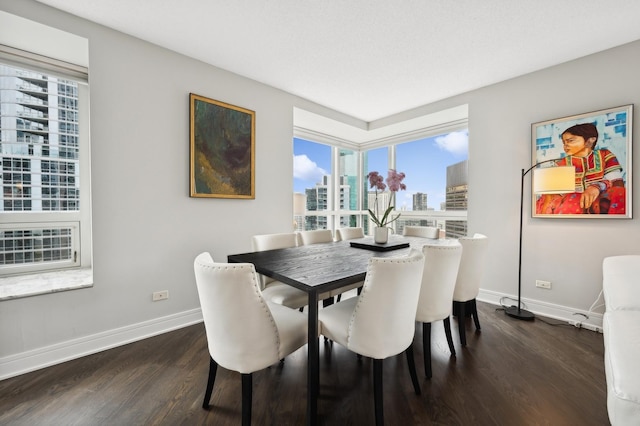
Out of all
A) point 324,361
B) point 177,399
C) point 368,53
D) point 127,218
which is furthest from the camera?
point 368,53

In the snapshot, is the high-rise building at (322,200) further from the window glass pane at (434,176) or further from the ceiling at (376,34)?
the ceiling at (376,34)

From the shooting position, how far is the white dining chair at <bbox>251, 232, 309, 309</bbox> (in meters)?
2.00

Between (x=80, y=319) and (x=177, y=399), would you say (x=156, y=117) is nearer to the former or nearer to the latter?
(x=80, y=319)

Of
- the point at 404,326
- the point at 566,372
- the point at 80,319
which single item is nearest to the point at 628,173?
the point at 566,372

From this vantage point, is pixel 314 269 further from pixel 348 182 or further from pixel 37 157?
pixel 348 182

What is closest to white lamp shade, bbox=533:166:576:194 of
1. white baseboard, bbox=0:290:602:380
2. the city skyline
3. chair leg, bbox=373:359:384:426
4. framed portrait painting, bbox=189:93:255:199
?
white baseboard, bbox=0:290:602:380

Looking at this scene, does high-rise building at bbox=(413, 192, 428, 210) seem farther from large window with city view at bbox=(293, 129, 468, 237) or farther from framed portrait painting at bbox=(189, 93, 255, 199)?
framed portrait painting at bbox=(189, 93, 255, 199)

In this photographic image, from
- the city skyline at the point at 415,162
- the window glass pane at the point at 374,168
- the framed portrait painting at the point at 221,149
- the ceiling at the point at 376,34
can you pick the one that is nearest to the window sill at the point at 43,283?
the framed portrait painting at the point at 221,149

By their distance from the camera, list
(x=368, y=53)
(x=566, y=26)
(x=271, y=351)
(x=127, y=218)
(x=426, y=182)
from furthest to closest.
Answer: (x=426, y=182), (x=368, y=53), (x=127, y=218), (x=566, y=26), (x=271, y=351)

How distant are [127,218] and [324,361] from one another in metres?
1.99

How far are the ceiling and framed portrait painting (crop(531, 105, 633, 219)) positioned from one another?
648 mm

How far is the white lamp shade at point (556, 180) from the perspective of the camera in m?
2.40

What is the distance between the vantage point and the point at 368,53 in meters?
2.51

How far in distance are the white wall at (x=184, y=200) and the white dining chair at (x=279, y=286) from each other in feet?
2.18
